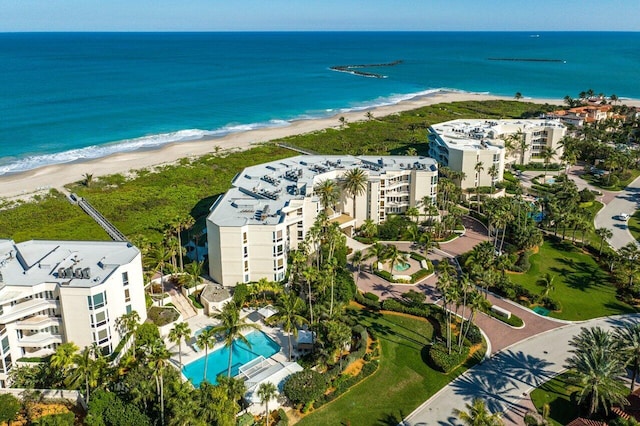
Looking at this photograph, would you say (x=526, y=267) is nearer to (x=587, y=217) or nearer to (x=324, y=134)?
(x=587, y=217)

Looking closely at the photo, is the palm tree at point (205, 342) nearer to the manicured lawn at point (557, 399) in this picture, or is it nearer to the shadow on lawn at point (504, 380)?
the shadow on lawn at point (504, 380)

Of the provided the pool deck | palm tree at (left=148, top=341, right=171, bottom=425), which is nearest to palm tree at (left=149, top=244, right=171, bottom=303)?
the pool deck

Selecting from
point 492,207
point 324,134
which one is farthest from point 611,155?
point 324,134

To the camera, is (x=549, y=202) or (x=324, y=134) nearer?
(x=549, y=202)

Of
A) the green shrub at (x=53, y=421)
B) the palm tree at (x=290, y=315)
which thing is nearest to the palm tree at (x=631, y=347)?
the palm tree at (x=290, y=315)

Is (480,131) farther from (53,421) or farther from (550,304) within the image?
(53,421)

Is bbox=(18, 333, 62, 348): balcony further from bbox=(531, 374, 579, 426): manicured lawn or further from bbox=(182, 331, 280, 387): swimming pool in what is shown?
bbox=(531, 374, 579, 426): manicured lawn
